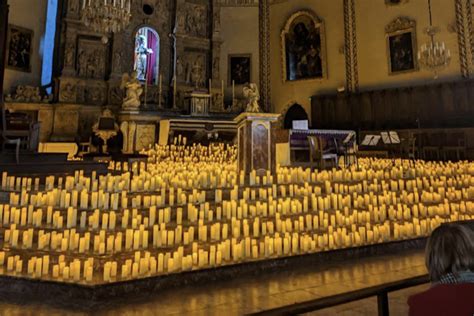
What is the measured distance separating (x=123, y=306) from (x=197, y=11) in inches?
612

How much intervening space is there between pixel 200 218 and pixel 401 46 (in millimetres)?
12776

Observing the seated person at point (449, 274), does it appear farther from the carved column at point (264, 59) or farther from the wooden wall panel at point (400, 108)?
the carved column at point (264, 59)

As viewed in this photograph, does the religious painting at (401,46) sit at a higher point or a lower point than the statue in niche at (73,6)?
lower

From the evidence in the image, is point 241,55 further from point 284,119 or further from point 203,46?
point 284,119

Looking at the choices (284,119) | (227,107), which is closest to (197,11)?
(227,107)

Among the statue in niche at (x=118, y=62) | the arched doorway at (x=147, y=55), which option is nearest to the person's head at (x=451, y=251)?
the statue in niche at (x=118, y=62)

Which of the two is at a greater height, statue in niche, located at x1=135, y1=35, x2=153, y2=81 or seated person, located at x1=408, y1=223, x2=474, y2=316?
statue in niche, located at x1=135, y1=35, x2=153, y2=81

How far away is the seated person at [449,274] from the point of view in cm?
116

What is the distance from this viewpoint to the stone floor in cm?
257

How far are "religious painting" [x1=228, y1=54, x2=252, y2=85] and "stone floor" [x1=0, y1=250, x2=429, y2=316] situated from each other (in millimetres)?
13798

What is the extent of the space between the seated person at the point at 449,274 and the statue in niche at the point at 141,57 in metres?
14.4

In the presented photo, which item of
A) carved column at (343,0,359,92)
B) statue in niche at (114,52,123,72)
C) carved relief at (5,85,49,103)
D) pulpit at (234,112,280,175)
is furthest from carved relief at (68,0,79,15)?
carved column at (343,0,359,92)

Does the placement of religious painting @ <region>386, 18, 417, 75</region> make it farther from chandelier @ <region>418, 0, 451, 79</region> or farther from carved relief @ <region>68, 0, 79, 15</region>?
carved relief @ <region>68, 0, 79, 15</region>

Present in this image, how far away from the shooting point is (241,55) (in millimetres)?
16562
